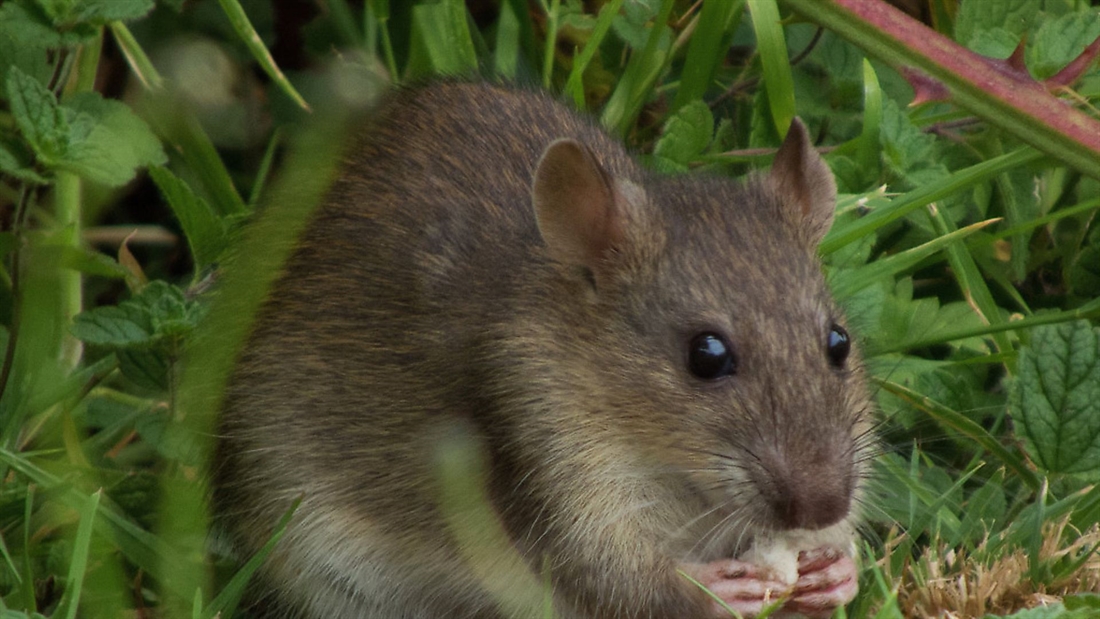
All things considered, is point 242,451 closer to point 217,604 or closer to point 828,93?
point 217,604

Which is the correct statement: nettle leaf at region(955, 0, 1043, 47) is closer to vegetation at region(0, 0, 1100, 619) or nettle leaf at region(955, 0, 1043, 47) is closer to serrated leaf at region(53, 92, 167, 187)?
vegetation at region(0, 0, 1100, 619)

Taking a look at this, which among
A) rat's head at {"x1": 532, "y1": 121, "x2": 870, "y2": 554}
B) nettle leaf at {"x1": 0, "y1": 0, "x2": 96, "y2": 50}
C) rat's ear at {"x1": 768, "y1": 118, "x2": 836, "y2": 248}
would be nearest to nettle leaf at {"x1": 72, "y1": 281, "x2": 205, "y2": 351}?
nettle leaf at {"x1": 0, "y1": 0, "x2": 96, "y2": 50}

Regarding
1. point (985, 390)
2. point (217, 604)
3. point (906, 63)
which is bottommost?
point (985, 390)

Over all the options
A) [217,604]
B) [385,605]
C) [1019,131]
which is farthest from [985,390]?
[217,604]

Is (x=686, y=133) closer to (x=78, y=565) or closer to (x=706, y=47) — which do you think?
(x=706, y=47)

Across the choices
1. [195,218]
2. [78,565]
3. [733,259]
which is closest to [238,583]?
[78,565]

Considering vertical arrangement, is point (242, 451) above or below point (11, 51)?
below

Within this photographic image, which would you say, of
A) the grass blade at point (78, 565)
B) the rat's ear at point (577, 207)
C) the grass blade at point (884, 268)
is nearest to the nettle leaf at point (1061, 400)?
the grass blade at point (884, 268)

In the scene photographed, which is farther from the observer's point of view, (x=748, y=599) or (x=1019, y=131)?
(x=1019, y=131)
